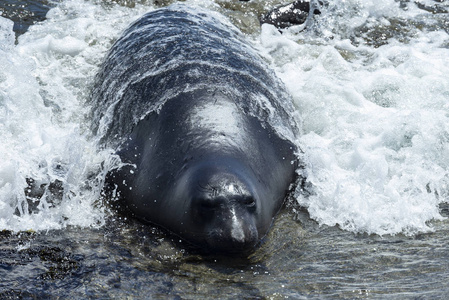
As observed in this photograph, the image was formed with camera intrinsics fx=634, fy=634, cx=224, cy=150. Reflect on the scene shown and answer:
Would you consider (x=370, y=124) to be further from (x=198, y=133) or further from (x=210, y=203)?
(x=210, y=203)

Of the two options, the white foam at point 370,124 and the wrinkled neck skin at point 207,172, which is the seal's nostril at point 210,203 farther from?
the white foam at point 370,124

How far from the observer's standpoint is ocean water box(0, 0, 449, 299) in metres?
4.18

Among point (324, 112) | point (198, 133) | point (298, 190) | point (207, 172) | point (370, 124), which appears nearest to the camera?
point (207, 172)

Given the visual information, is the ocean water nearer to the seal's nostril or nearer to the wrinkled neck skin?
the wrinkled neck skin

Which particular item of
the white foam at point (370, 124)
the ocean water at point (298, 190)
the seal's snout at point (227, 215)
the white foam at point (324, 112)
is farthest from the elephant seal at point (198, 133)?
the white foam at point (370, 124)

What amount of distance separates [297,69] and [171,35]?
2522mm

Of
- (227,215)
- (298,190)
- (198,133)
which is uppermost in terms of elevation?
(198,133)

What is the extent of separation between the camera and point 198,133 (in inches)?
211

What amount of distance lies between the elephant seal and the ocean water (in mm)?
212

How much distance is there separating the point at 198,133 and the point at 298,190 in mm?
1115

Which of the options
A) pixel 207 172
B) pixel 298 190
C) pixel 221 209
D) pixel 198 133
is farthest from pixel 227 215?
pixel 298 190

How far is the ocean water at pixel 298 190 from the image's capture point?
4.18 m

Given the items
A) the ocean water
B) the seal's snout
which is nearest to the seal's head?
the seal's snout

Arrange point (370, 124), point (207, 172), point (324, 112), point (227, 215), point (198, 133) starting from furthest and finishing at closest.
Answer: point (324, 112) < point (370, 124) < point (198, 133) < point (207, 172) < point (227, 215)
